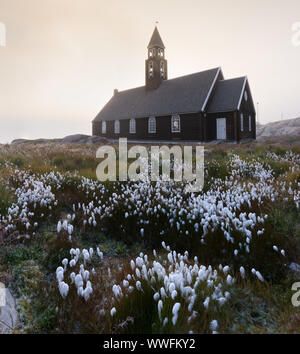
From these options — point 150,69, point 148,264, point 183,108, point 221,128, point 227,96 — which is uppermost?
point 150,69

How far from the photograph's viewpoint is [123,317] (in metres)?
2.48

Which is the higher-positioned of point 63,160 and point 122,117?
point 122,117

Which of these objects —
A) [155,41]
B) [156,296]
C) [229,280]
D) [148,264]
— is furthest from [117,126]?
[156,296]

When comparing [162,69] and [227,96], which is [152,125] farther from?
[227,96]

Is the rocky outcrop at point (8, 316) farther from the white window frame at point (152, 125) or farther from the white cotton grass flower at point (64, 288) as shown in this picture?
the white window frame at point (152, 125)

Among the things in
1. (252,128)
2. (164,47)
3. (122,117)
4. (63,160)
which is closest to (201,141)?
(252,128)

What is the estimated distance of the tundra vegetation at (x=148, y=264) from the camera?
8.28 ft

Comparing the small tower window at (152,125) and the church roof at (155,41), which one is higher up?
the church roof at (155,41)

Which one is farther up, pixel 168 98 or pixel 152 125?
pixel 168 98

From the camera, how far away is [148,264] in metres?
3.16

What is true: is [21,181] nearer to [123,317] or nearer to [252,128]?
[123,317]

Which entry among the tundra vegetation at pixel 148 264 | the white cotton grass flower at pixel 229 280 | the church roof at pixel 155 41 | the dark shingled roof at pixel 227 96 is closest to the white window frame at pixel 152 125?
the dark shingled roof at pixel 227 96

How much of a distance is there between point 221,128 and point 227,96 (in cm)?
422

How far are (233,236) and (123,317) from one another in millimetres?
2333
